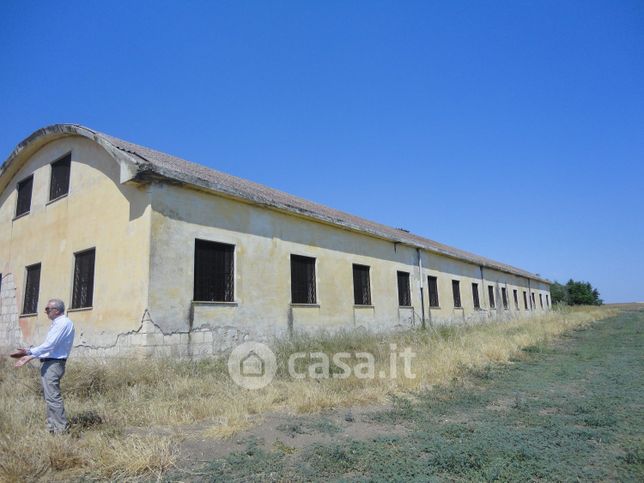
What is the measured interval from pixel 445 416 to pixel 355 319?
785cm

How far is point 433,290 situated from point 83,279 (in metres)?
13.5

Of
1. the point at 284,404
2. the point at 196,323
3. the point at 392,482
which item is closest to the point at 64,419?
the point at 284,404

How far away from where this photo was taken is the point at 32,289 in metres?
11.8

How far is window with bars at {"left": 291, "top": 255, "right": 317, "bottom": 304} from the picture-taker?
11570 mm

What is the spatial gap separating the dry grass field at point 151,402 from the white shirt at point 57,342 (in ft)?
2.58

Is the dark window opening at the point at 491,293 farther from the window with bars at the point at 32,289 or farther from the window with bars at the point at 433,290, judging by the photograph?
the window with bars at the point at 32,289

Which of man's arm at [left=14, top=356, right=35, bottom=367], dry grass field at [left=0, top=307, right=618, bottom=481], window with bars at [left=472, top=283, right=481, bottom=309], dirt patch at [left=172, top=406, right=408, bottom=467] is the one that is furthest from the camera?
window with bars at [left=472, top=283, right=481, bottom=309]

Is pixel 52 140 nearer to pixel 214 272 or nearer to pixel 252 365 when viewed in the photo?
pixel 214 272

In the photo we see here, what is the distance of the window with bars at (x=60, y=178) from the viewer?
38.0 ft

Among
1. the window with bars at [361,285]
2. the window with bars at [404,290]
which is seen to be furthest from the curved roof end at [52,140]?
the window with bars at [404,290]

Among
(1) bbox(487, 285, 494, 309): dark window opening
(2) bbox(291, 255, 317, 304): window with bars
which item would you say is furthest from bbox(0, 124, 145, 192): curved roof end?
(1) bbox(487, 285, 494, 309): dark window opening

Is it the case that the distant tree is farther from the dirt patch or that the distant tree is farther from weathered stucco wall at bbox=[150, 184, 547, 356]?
the dirt patch

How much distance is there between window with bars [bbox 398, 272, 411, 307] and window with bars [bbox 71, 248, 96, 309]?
400 inches

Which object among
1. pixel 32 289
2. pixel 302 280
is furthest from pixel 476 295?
pixel 32 289
